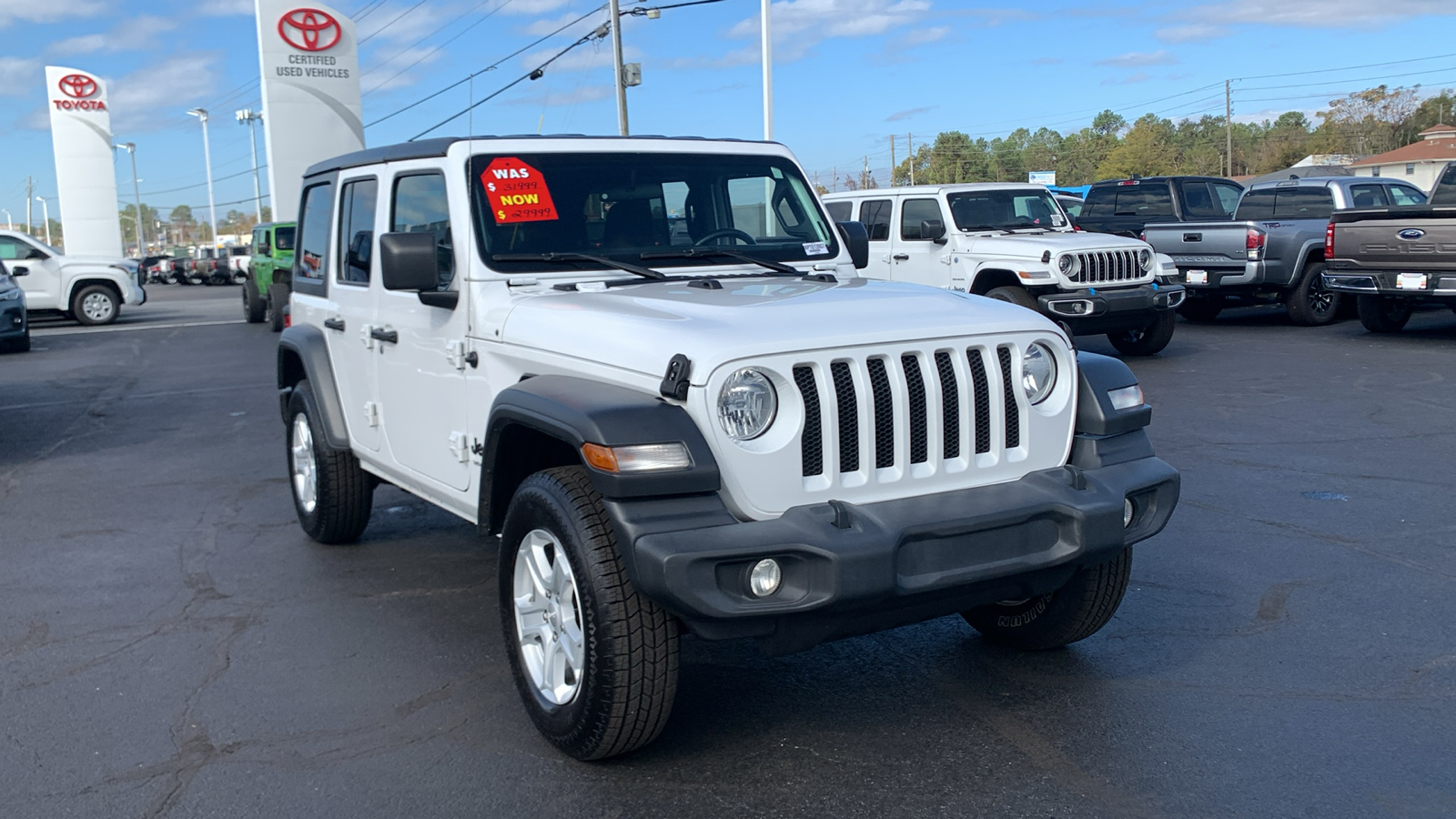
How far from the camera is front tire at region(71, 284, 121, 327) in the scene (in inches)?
945

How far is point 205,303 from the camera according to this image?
114 ft

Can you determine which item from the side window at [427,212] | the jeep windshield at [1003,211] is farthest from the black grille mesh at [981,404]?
the jeep windshield at [1003,211]

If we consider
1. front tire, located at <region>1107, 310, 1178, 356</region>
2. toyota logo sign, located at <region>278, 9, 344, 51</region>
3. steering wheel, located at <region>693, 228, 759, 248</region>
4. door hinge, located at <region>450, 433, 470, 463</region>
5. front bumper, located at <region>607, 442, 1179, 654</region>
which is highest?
toyota logo sign, located at <region>278, 9, 344, 51</region>

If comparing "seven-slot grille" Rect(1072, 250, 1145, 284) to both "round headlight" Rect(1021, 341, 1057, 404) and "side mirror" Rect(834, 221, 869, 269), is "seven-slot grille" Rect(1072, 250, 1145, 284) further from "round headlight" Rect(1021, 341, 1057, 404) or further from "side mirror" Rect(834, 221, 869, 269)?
"round headlight" Rect(1021, 341, 1057, 404)

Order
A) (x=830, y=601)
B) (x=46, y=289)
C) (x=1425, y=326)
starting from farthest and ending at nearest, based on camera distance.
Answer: (x=46, y=289), (x=1425, y=326), (x=830, y=601)

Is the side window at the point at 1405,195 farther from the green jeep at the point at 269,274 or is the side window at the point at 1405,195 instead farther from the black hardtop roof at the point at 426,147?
the green jeep at the point at 269,274

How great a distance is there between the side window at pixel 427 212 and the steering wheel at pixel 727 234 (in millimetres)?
969

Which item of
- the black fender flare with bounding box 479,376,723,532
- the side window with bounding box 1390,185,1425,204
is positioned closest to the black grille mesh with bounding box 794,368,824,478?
the black fender flare with bounding box 479,376,723,532

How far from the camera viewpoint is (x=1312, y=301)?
51.8 ft

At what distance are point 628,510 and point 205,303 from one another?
34926mm

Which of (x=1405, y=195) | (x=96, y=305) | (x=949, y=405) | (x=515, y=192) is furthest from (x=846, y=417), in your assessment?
(x=96, y=305)

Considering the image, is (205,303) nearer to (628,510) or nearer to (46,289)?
(46,289)

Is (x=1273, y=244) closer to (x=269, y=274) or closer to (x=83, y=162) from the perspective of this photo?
(x=269, y=274)

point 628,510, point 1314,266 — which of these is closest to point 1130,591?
point 628,510
